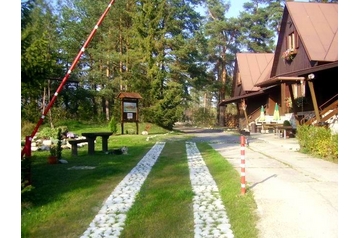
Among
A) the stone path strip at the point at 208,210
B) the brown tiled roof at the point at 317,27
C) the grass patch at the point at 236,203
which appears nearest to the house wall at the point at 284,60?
the brown tiled roof at the point at 317,27

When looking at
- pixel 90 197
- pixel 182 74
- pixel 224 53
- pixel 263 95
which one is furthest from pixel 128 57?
pixel 90 197

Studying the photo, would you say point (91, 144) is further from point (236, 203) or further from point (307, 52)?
point (307, 52)

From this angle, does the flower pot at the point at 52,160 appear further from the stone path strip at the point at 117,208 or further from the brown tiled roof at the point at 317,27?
the brown tiled roof at the point at 317,27

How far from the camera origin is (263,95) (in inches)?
1164

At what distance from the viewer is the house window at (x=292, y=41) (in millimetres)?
21006

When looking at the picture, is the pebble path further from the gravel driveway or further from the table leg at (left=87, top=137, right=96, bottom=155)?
the table leg at (left=87, top=137, right=96, bottom=155)

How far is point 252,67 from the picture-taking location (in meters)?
32.2

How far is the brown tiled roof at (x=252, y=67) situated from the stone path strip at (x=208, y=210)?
23.2 metres

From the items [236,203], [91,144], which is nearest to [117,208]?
[236,203]

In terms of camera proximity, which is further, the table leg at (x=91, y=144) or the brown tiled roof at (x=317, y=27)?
the brown tiled roof at (x=317, y=27)
